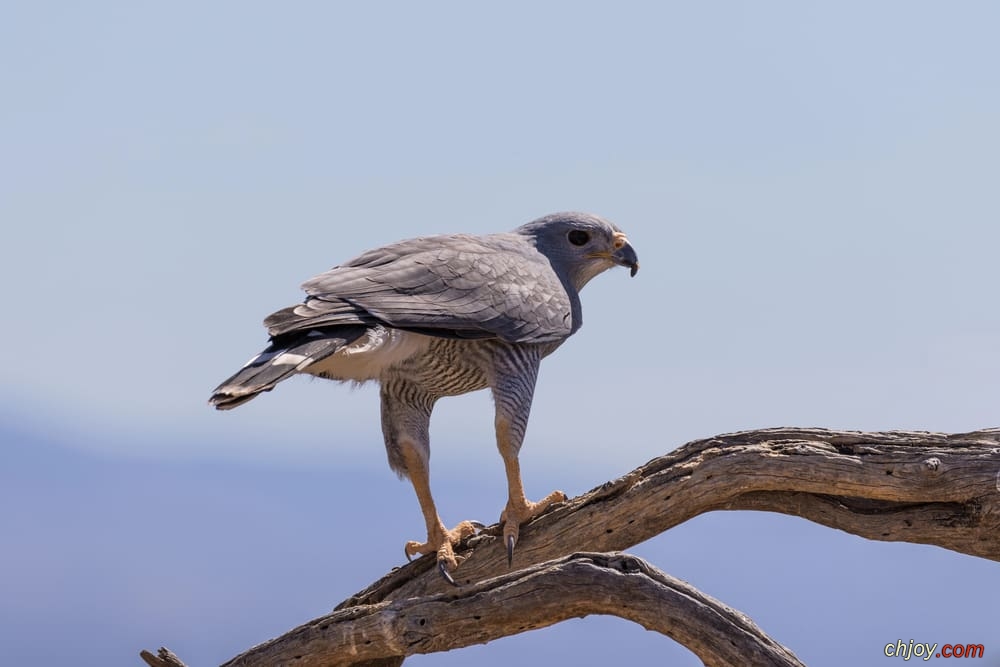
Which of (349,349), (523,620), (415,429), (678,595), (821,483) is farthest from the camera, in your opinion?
(415,429)

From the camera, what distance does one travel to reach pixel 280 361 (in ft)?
19.8

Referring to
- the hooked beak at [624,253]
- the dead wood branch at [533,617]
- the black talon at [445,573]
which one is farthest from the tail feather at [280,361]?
the hooked beak at [624,253]

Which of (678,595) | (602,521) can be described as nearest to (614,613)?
(678,595)

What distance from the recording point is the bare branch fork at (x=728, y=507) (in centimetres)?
673

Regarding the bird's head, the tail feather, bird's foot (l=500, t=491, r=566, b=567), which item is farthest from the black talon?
the bird's head

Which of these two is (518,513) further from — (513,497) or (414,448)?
(414,448)

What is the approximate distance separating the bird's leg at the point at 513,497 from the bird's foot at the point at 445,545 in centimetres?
32

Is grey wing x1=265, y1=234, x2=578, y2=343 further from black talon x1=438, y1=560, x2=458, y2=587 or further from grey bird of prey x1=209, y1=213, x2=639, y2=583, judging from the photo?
black talon x1=438, y1=560, x2=458, y2=587

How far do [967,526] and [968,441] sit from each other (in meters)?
0.51

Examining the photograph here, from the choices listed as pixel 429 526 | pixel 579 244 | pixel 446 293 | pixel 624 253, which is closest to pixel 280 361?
pixel 446 293

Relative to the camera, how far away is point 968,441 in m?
6.99

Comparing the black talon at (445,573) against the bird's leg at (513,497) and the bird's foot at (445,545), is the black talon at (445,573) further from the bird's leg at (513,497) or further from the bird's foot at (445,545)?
the bird's leg at (513,497)

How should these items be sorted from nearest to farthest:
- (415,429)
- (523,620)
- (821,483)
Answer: (523,620) → (821,483) → (415,429)

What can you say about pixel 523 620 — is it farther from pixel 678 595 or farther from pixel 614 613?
pixel 678 595
